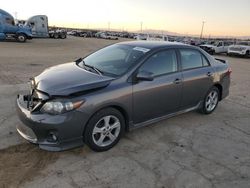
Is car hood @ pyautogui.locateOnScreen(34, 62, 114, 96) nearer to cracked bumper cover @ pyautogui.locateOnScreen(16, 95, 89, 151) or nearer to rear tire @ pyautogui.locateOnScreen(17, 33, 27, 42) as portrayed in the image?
cracked bumper cover @ pyautogui.locateOnScreen(16, 95, 89, 151)

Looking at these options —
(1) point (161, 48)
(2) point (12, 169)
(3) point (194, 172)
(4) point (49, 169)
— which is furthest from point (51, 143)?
(1) point (161, 48)

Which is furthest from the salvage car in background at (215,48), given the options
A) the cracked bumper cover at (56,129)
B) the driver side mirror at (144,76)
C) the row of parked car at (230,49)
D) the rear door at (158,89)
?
the cracked bumper cover at (56,129)

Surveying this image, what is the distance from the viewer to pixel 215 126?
17.4 feet

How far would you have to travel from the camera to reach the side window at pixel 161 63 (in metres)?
4.41

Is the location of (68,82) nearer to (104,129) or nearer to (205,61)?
(104,129)

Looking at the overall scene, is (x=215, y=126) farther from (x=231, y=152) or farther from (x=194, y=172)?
(x=194, y=172)

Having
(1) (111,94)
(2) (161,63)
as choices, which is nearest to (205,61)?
(2) (161,63)

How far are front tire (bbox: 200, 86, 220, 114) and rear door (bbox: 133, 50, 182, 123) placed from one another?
105 centimetres

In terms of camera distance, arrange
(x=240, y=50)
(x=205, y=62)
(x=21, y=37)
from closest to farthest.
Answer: (x=205, y=62)
(x=240, y=50)
(x=21, y=37)

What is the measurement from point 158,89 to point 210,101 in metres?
2.00

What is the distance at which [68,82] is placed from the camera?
12.5ft

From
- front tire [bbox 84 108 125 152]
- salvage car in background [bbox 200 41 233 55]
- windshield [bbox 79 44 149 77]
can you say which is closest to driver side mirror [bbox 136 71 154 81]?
windshield [bbox 79 44 149 77]

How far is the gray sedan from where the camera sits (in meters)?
3.53

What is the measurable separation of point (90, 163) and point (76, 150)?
417mm
